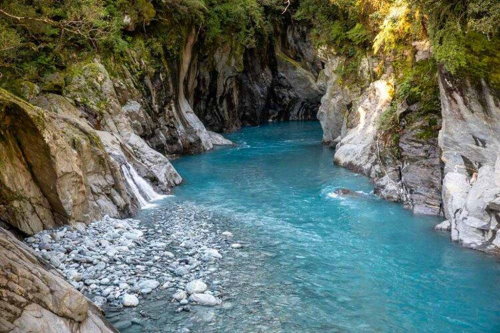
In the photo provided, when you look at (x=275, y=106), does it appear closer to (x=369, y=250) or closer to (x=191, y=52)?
(x=191, y=52)

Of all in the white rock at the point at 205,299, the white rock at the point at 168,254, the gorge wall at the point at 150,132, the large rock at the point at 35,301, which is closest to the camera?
the large rock at the point at 35,301

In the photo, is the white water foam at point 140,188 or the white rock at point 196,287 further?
the white water foam at point 140,188

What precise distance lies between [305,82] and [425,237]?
111 ft

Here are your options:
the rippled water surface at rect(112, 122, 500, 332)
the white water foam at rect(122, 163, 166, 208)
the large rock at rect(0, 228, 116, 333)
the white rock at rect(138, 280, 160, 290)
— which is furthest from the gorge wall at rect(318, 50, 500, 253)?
the large rock at rect(0, 228, 116, 333)

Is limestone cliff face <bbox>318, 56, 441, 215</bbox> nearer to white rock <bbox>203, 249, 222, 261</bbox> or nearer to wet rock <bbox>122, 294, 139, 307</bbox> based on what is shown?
white rock <bbox>203, 249, 222, 261</bbox>

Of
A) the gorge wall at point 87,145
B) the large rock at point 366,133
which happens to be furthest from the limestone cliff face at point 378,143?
the gorge wall at point 87,145

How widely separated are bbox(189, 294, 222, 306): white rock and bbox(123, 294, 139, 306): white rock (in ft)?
3.36

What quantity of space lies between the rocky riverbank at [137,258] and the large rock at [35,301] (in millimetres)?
1948

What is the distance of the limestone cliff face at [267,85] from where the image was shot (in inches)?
1492

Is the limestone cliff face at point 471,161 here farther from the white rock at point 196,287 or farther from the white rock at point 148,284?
the white rock at point 148,284

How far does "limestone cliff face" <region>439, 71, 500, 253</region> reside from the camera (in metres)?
11.5

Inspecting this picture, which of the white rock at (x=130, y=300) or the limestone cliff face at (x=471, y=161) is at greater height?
the limestone cliff face at (x=471, y=161)

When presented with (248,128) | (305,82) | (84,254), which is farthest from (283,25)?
(84,254)

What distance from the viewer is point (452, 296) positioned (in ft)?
29.8
